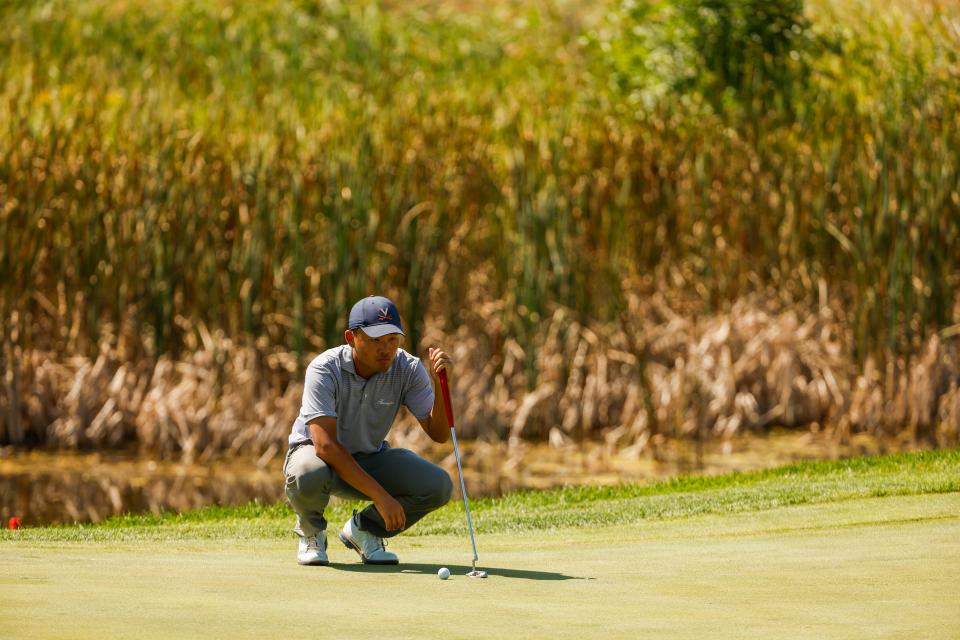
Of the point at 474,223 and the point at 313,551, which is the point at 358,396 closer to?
the point at 313,551

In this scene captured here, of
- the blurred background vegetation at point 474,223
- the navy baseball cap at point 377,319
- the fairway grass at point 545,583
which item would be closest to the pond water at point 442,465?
the blurred background vegetation at point 474,223

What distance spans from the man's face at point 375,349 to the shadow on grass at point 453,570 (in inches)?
32.8

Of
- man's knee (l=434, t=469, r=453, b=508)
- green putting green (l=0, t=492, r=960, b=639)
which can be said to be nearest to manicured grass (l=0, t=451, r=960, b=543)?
green putting green (l=0, t=492, r=960, b=639)

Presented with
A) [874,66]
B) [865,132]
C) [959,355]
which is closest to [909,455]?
[959,355]

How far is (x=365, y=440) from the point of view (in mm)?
6773

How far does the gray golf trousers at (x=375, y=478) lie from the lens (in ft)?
21.4

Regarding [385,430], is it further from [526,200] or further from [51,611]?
[526,200]

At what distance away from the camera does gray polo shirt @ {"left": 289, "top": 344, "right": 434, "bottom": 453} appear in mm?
6441

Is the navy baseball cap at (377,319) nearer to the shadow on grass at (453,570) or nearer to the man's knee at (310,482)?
the man's knee at (310,482)

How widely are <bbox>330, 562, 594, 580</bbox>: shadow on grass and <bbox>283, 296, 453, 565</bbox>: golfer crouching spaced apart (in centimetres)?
12

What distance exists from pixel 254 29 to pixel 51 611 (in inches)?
898

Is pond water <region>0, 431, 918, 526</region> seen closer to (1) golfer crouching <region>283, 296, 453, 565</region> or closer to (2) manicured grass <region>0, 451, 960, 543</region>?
(2) manicured grass <region>0, 451, 960, 543</region>

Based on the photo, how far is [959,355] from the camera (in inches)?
555

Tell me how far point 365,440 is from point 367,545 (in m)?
0.48
